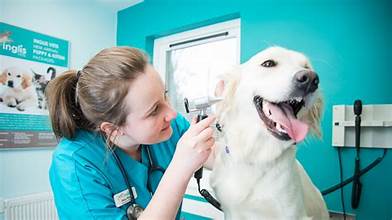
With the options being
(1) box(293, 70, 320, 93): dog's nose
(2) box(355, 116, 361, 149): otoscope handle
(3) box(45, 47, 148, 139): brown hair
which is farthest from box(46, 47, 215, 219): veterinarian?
(2) box(355, 116, 361, 149): otoscope handle

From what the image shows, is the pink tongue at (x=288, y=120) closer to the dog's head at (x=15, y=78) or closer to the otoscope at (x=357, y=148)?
the otoscope at (x=357, y=148)

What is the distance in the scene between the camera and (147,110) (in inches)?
32.4

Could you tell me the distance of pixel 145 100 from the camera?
2.68 feet

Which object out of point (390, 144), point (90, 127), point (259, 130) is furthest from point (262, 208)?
point (390, 144)

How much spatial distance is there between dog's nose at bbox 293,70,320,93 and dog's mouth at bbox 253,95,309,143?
0.13 ft

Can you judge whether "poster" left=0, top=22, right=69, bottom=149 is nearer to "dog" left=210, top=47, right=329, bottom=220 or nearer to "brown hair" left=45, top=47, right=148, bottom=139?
"brown hair" left=45, top=47, right=148, bottom=139

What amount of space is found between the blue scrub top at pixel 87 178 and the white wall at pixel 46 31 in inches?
61.7

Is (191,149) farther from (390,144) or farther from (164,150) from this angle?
(390,144)

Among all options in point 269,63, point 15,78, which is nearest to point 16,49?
point 15,78

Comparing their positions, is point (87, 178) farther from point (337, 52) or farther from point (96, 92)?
point (337, 52)

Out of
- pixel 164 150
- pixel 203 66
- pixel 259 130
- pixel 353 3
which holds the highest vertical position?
→ pixel 353 3

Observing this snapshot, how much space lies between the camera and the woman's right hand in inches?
28.8

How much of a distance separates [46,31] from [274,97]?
87.9 inches

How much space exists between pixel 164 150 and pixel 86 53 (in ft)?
6.22
